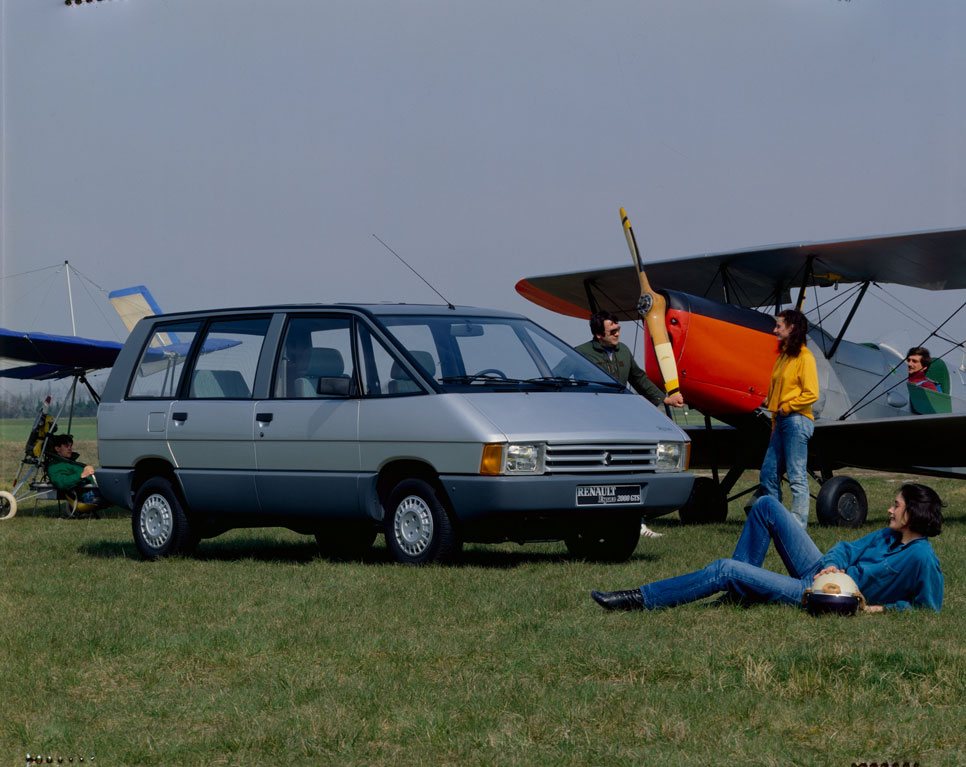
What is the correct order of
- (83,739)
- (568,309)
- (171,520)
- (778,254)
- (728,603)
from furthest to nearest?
(568,309) → (778,254) → (171,520) → (728,603) → (83,739)

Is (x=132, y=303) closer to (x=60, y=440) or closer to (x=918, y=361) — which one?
(x=60, y=440)

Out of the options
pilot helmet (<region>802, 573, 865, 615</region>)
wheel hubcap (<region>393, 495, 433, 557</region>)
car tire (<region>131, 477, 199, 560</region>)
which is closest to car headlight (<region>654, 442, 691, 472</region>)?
wheel hubcap (<region>393, 495, 433, 557</region>)

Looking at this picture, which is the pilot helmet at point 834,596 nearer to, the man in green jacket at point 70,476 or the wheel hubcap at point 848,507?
the wheel hubcap at point 848,507

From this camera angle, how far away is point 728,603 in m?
6.41

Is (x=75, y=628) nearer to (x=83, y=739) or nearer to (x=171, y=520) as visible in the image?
(x=83, y=739)

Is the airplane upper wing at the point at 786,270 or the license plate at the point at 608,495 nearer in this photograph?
the license plate at the point at 608,495

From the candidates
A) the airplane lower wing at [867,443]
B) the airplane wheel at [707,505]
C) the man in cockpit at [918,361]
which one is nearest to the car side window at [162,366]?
the airplane wheel at [707,505]

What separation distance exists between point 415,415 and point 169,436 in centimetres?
237

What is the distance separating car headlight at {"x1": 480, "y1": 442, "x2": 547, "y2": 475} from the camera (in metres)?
8.15

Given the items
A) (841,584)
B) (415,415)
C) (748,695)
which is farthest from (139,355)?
(748,695)

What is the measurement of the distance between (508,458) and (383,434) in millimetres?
1032

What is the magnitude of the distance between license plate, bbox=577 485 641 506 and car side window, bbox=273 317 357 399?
1900mm

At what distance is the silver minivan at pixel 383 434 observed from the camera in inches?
328

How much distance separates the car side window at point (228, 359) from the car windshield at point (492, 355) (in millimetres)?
1183
